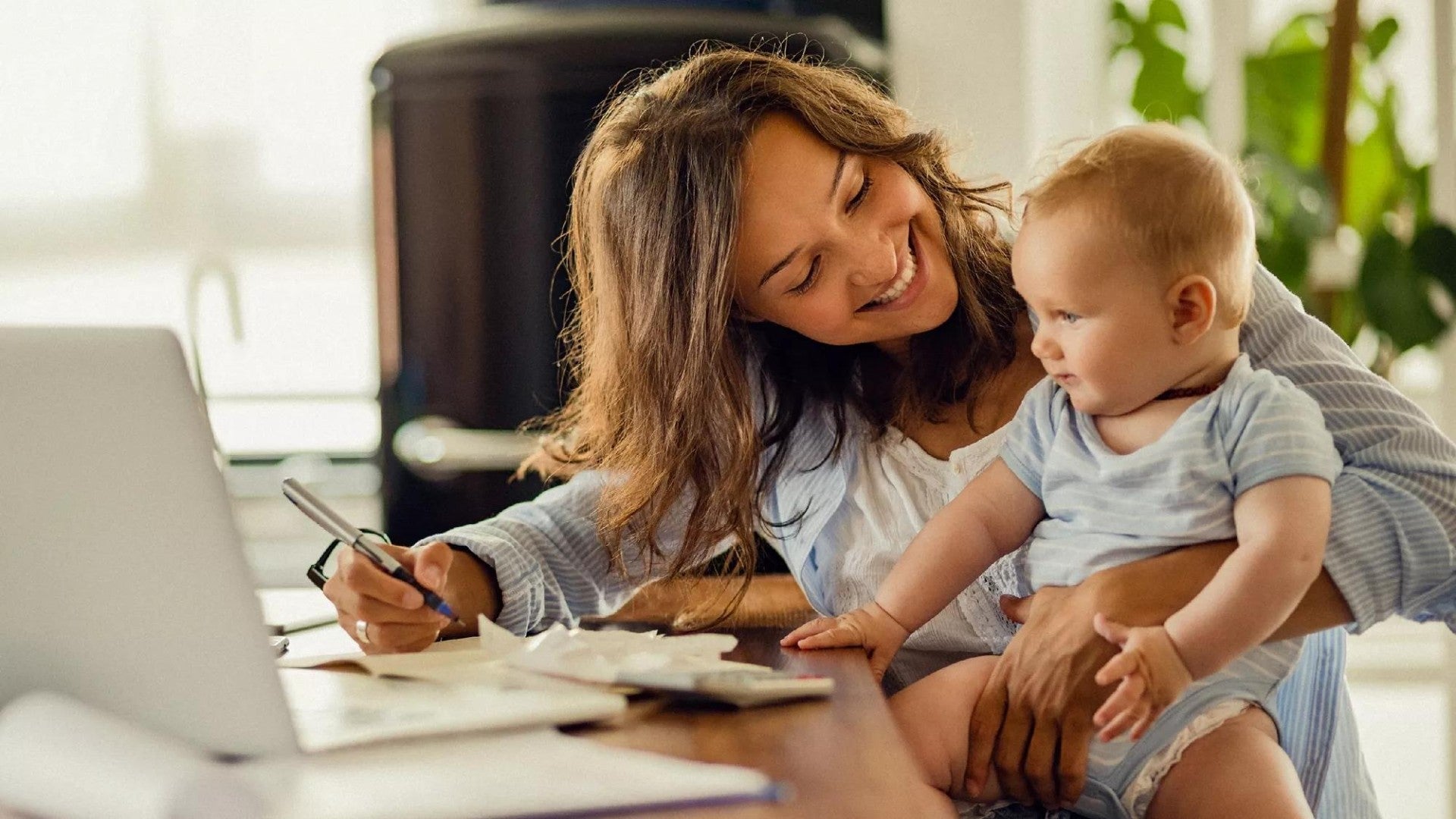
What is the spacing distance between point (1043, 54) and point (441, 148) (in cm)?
125

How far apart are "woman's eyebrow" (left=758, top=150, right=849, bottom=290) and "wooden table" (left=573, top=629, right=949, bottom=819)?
→ 518 millimetres

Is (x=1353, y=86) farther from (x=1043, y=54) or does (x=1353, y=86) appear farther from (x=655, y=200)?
(x=655, y=200)

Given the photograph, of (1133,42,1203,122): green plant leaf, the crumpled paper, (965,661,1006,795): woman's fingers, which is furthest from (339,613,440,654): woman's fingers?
(1133,42,1203,122): green plant leaf

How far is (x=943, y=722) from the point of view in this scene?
1.07 m

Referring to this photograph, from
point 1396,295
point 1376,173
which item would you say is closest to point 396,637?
point 1396,295

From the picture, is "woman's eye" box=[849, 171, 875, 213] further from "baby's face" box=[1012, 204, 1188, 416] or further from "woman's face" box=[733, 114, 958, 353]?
"baby's face" box=[1012, 204, 1188, 416]

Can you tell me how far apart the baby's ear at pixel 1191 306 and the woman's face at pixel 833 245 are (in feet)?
1.03

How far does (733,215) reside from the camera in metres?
1.36

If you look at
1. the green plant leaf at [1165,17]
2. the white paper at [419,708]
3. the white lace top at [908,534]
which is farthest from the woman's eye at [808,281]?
the green plant leaf at [1165,17]

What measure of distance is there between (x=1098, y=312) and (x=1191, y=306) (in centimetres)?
7

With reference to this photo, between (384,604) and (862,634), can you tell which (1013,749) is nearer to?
(862,634)

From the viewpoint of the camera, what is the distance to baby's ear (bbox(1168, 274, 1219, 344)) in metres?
1.10

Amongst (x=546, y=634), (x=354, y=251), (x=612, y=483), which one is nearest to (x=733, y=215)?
(x=612, y=483)

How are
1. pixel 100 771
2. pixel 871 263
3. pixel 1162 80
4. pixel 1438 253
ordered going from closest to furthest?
1. pixel 100 771
2. pixel 871 263
3. pixel 1438 253
4. pixel 1162 80
